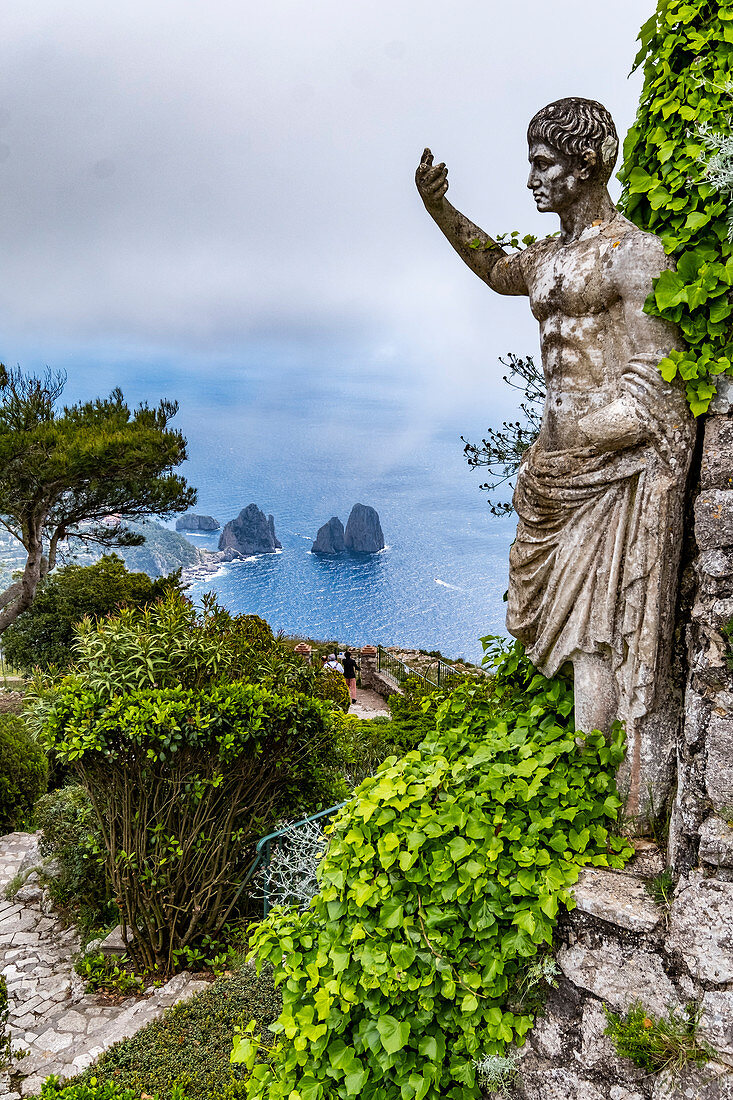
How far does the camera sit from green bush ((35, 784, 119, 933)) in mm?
6145

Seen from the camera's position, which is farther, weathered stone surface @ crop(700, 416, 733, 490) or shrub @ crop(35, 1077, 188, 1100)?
shrub @ crop(35, 1077, 188, 1100)

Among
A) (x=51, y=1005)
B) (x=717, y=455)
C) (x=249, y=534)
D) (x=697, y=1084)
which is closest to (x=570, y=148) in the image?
(x=717, y=455)

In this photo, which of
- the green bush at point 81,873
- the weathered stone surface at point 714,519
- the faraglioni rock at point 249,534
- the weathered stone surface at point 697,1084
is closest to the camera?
the weathered stone surface at point 697,1084

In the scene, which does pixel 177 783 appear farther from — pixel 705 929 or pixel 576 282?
pixel 576 282

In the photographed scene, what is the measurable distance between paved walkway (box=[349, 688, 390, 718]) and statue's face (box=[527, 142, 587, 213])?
1137 cm

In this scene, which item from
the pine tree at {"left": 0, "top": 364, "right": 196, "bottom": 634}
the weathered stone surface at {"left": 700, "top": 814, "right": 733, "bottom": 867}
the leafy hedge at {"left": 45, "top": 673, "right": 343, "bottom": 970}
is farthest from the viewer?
the pine tree at {"left": 0, "top": 364, "right": 196, "bottom": 634}

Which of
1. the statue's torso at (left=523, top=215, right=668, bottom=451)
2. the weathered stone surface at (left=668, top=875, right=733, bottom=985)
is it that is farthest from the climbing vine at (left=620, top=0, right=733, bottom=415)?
the weathered stone surface at (left=668, top=875, right=733, bottom=985)

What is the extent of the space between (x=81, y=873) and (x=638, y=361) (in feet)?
20.9

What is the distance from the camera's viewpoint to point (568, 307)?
2.66 meters

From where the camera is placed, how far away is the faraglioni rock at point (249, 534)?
40750 mm

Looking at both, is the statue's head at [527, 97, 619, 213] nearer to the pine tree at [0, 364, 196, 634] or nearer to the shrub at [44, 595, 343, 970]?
the shrub at [44, 595, 343, 970]

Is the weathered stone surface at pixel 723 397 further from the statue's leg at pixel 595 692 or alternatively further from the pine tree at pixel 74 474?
the pine tree at pixel 74 474

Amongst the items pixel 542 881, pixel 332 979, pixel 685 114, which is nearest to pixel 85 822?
pixel 332 979

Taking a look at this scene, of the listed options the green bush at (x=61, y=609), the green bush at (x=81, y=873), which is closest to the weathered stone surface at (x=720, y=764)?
the green bush at (x=81, y=873)
